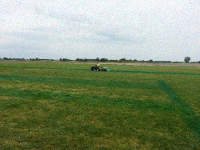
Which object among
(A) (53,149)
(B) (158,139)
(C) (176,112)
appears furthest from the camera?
(C) (176,112)

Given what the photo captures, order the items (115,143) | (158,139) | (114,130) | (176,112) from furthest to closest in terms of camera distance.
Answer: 1. (176,112)
2. (114,130)
3. (158,139)
4. (115,143)

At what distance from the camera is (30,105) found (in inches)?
282

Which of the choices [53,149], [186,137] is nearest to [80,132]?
[53,149]

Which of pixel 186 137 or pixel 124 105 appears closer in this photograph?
pixel 186 137

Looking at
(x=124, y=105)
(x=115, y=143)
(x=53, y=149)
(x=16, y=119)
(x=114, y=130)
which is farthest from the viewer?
(x=124, y=105)

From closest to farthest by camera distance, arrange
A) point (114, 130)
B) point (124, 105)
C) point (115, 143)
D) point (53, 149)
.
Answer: point (53, 149), point (115, 143), point (114, 130), point (124, 105)

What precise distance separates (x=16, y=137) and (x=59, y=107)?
2789 mm

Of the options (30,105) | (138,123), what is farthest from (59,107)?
(138,123)

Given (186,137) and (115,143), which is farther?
(186,137)

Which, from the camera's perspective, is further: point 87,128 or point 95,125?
point 95,125

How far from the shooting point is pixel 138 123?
5566 mm

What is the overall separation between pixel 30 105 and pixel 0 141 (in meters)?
3.17

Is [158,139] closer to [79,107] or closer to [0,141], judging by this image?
[79,107]

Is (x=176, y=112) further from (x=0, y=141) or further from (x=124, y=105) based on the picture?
(x=0, y=141)
